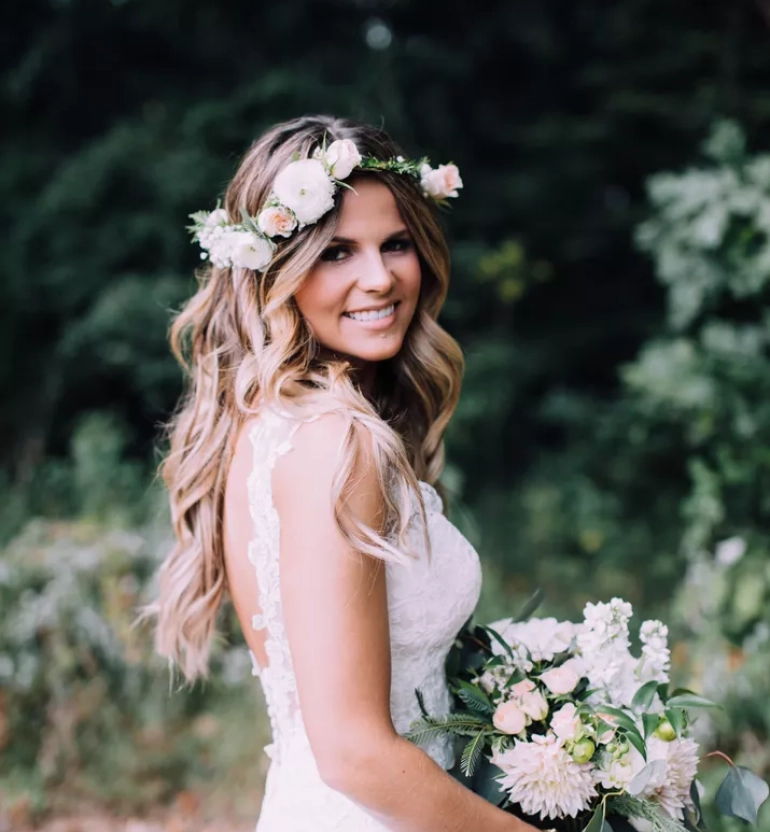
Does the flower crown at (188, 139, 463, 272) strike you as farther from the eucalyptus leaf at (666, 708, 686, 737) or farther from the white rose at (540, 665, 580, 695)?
the eucalyptus leaf at (666, 708, 686, 737)

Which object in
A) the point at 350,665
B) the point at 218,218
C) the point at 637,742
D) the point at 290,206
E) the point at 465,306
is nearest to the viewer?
the point at 350,665

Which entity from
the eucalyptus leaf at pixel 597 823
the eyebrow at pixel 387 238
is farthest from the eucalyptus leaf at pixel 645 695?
the eyebrow at pixel 387 238

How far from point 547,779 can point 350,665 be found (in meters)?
0.48

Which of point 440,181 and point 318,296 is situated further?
point 440,181

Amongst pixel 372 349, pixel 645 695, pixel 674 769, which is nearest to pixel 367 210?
pixel 372 349

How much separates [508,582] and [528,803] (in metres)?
4.44

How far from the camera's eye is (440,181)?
2.16 m

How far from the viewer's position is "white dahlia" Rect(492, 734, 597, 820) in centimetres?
166

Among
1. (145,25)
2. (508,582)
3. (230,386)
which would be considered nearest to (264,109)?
(145,25)

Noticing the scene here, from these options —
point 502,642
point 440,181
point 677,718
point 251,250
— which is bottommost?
point 677,718

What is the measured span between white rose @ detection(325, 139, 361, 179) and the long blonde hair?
8 cm

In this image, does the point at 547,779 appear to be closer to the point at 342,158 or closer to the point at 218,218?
the point at 342,158

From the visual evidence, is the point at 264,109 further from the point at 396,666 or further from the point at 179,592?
the point at 396,666

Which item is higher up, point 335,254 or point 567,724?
point 335,254
